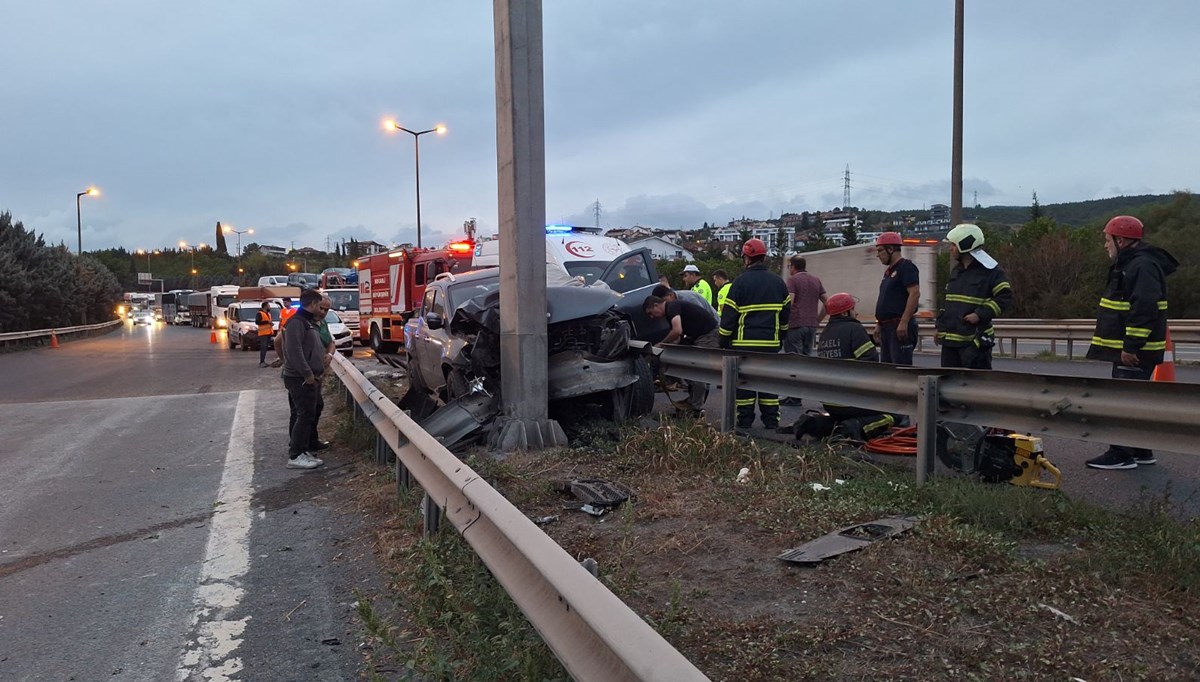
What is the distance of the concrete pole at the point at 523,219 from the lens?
22.2 ft

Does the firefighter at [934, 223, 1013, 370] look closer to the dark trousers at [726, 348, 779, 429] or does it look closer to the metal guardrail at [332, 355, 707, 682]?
the dark trousers at [726, 348, 779, 429]

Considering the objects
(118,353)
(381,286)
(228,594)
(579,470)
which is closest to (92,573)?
(228,594)

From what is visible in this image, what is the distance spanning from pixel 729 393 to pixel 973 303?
1.82 m

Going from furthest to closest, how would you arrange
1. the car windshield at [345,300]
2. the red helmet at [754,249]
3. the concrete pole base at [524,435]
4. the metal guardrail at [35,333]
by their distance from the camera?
the car windshield at [345,300] < the metal guardrail at [35,333] < the red helmet at [754,249] < the concrete pole base at [524,435]

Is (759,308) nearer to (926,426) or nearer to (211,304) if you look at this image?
(926,426)

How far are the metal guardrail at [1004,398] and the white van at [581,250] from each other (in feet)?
23.2

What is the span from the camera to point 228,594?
4.55 m

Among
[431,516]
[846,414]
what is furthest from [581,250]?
[431,516]

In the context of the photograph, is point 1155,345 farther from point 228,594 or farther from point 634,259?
point 634,259

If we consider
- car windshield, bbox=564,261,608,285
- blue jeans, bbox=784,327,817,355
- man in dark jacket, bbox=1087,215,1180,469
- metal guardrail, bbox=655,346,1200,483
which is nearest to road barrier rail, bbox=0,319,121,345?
car windshield, bbox=564,261,608,285

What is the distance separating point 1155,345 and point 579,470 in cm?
395

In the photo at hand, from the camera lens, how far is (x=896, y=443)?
19.3 ft

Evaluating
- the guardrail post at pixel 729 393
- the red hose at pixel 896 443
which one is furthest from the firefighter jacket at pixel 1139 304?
the guardrail post at pixel 729 393

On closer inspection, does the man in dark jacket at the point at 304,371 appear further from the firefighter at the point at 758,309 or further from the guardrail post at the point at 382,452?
the firefighter at the point at 758,309
